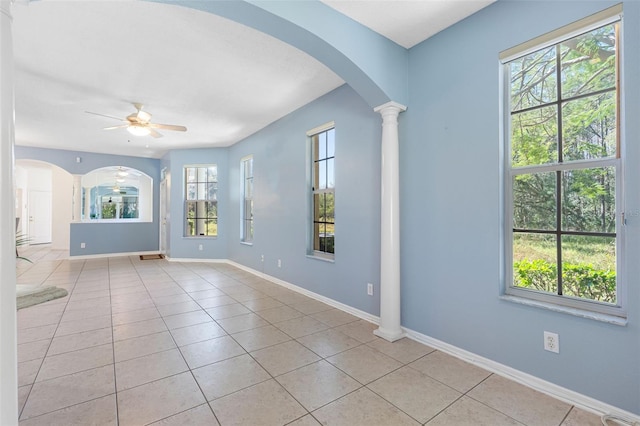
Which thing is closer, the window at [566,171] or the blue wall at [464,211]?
the blue wall at [464,211]

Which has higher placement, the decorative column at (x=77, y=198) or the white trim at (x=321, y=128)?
the white trim at (x=321, y=128)

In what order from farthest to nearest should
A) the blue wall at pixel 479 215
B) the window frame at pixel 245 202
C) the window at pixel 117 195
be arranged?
the window at pixel 117 195 → the window frame at pixel 245 202 → the blue wall at pixel 479 215

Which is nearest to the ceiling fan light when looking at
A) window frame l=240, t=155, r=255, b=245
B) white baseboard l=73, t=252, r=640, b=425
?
window frame l=240, t=155, r=255, b=245

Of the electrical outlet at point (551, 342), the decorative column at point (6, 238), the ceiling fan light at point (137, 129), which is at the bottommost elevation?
the electrical outlet at point (551, 342)

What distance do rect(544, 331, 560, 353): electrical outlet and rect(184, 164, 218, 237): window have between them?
648cm

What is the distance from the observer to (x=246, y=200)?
6234 millimetres

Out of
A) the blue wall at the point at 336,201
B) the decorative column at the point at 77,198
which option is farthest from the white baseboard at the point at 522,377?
the decorative column at the point at 77,198

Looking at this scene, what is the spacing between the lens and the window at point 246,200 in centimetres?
601

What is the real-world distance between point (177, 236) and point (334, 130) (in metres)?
5.03

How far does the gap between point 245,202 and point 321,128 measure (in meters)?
3.02

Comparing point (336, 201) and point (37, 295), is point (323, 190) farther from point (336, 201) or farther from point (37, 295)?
point (37, 295)

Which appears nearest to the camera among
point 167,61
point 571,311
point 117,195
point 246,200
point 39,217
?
point 571,311

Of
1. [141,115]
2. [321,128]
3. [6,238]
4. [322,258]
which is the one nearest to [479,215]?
[322,258]

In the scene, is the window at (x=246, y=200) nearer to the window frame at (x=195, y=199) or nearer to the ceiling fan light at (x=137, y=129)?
the window frame at (x=195, y=199)
